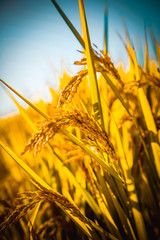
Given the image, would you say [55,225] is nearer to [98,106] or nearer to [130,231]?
[130,231]

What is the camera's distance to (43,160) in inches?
52.5

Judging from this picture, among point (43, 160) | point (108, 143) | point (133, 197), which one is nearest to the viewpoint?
point (108, 143)

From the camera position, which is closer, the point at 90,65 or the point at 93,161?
the point at 90,65

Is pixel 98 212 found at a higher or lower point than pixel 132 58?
lower

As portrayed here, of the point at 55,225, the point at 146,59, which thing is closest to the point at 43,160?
the point at 55,225

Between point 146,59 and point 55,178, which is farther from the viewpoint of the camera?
point 55,178

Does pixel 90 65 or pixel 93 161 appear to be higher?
pixel 90 65

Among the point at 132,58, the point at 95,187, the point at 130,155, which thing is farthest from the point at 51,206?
the point at 132,58

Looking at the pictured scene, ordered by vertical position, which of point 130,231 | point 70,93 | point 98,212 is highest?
point 70,93

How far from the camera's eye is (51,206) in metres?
1.04

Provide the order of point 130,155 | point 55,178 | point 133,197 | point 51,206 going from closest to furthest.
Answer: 1. point 133,197
2. point 130,155
3. point 51,206
4. point 55,178

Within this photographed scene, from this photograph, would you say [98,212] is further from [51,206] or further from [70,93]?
[70,93]

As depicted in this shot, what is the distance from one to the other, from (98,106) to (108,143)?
0.16 metres

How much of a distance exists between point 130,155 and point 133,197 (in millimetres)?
340
